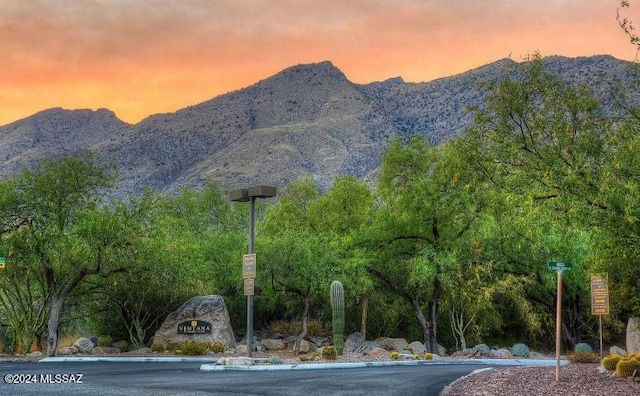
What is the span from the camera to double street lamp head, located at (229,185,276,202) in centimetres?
2411

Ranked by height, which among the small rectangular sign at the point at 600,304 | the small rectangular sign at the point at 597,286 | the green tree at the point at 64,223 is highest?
the green tree at the point at 64,223

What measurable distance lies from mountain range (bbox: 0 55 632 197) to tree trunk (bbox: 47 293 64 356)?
3695 inches

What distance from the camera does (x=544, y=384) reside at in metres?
16.1

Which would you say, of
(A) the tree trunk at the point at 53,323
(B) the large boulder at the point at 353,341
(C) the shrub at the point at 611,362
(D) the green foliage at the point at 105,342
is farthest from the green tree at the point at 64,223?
(C) the shrub at the point at 611,362

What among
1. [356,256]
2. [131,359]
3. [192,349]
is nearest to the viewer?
[131,359]

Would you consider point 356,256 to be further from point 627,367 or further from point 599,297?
point 627,367

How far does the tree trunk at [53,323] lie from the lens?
102 feet

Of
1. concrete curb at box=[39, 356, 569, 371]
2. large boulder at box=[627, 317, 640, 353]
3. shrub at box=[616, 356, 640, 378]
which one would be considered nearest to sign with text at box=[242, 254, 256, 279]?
concrete curb at box=[39, 356, 569, 371]

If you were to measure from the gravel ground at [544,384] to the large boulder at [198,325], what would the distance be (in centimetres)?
1894

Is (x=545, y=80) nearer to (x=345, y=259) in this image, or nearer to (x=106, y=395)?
(x=106, y=395)

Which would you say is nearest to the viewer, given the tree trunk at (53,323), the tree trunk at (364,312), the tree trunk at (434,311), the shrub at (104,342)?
the tree trunk at (53,323)

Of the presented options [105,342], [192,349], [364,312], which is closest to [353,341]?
[364,312]

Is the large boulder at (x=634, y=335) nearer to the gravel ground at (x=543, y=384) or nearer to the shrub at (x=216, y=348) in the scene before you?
the gravel ground at (x=543, y=384)

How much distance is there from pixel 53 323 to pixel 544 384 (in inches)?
939
